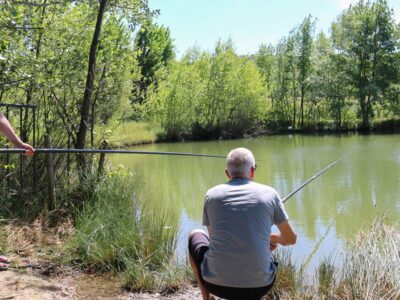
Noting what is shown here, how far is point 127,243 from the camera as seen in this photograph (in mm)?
4387

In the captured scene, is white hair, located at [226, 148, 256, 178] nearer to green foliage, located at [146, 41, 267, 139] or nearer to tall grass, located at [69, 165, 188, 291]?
tall grass, located at [69, 165, 188, 291]

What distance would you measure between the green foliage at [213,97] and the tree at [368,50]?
22.5ft

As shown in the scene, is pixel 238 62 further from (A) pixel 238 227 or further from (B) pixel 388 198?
(A) pixel 238 227

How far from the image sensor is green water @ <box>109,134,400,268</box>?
7.26 metres

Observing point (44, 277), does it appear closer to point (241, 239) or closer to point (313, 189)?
point (241, 239)

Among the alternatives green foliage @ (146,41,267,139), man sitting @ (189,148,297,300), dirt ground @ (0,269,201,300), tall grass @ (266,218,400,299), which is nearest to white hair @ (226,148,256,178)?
man sitting @ (189,148,297,300)

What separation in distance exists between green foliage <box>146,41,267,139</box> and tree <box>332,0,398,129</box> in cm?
686

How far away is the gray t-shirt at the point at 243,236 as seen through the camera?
7.91 ft

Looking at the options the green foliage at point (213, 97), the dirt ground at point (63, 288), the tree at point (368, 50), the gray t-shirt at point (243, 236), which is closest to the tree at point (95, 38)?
the dirt ground at point (63, 288)

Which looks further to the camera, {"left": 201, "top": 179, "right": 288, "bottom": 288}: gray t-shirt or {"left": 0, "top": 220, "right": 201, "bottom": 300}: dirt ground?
{"left": 0, "top": 220, "right": 201, "bottom": 300}: dirt ground

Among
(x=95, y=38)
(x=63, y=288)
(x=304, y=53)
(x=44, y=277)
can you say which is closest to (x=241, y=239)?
(x=63, y=288)

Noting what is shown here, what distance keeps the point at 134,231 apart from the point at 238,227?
91.2 inches

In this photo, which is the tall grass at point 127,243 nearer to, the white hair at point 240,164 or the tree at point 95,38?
the tree at point 95,38

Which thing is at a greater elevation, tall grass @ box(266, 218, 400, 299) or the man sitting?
the man sitting
